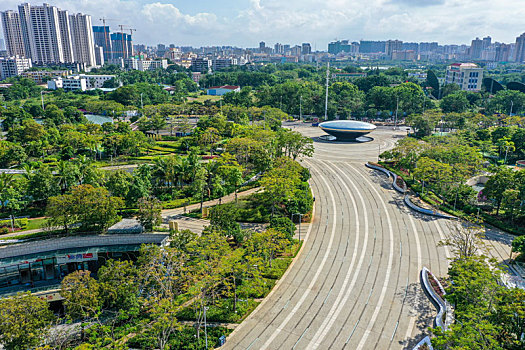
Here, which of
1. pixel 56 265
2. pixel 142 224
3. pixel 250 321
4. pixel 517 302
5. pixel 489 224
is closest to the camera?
pixel 517 302

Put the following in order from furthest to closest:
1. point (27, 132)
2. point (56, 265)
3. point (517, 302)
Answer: point (27, 132)
point (56, 265)
point (517, 302)

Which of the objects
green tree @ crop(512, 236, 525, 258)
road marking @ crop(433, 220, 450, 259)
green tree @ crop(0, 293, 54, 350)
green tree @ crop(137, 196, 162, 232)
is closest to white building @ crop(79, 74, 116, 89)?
green tree @ crop(137, 196, 162, 232)

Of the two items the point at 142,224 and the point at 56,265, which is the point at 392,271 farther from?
the point at 56,265

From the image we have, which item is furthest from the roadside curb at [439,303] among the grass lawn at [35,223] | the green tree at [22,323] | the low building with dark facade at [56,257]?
the grass lawn at [35,223]

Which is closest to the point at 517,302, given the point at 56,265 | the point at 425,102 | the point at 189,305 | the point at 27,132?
the point at 189,305

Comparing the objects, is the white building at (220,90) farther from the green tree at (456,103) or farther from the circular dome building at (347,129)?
the circular dome building at (347,129)

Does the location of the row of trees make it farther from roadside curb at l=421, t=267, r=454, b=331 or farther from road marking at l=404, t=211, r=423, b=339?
roadside curb at l=421, t=267, r=454, b=331

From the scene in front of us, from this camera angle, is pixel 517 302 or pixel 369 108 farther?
pixel 369 108
